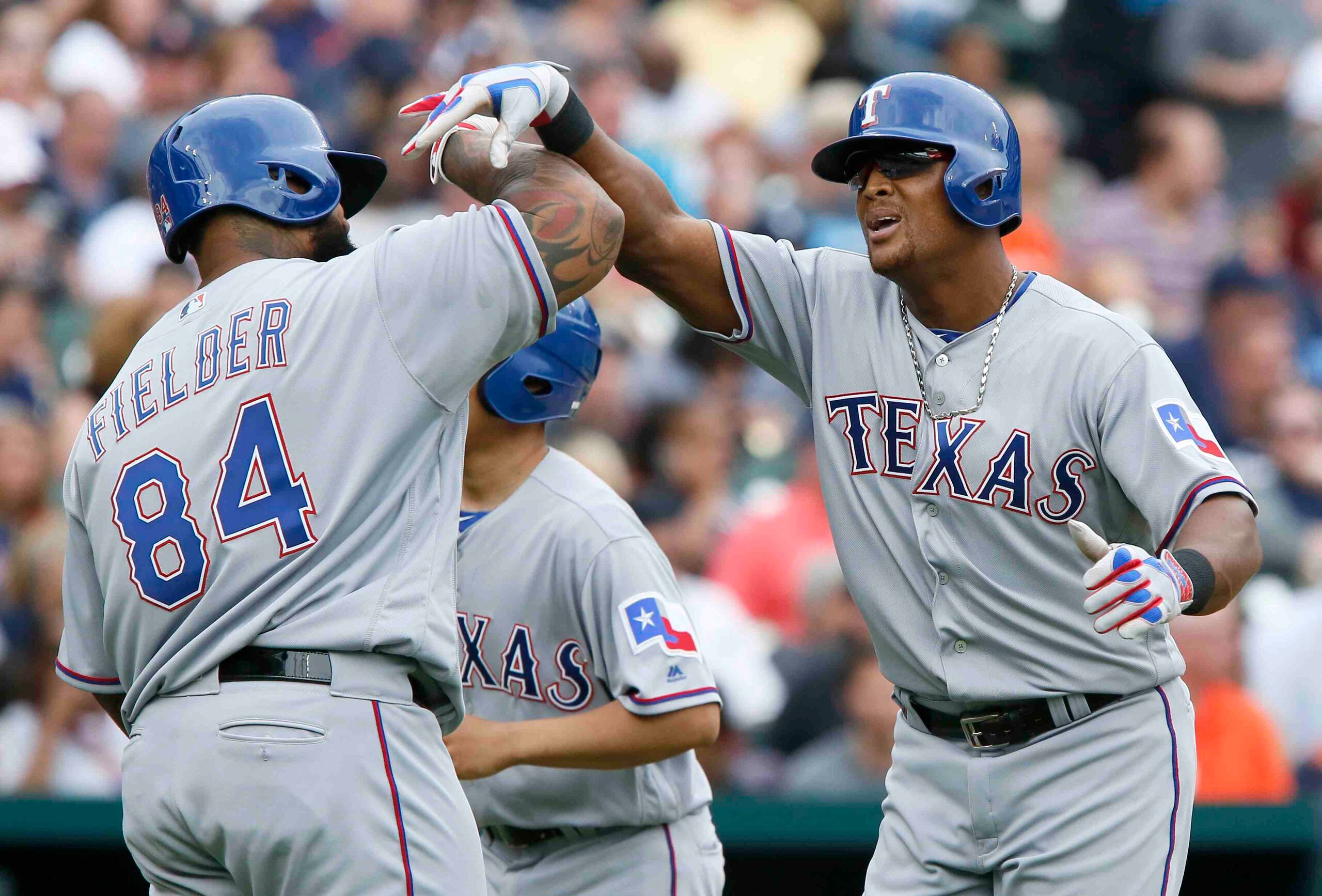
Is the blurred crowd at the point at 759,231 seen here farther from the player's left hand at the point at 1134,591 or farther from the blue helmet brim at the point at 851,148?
the player's left hand at the point at 1134,591

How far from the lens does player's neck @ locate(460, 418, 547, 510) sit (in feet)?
14.1

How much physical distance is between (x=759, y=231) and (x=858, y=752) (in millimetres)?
3752

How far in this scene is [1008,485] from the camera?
3.65m

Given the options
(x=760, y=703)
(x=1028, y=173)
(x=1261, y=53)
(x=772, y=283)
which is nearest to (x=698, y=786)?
(x=772, y=283)

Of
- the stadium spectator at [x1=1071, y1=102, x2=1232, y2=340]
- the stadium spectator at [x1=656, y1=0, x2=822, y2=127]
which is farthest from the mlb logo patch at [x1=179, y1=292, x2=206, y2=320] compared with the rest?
the stadium spectator at [x1=656, y1=0, x2=822, y2=127]

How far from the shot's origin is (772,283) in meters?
Result: 4.01

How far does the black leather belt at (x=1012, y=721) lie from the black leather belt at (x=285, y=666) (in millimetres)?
1462

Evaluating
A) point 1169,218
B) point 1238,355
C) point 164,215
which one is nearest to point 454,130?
point 164,215

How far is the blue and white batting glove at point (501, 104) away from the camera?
11.0ft

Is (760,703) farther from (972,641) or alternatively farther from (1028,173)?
(1028,173)

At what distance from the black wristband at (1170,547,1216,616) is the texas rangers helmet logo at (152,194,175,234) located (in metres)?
2.16

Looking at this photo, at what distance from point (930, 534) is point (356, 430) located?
4.38 ft

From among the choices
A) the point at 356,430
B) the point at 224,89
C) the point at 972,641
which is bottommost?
the point at 972,641

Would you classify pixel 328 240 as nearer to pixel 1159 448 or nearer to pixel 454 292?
pixel 454 292
